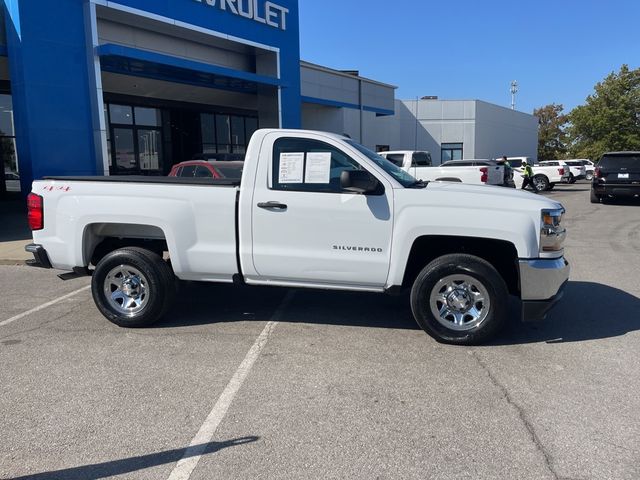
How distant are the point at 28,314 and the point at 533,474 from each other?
222 inches

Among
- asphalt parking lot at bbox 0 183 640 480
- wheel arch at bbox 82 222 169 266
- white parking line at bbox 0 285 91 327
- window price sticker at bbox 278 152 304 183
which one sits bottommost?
asphalt parking lot at bbox 0 183 640 480

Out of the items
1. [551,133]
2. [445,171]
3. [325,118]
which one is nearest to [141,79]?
[445,171]

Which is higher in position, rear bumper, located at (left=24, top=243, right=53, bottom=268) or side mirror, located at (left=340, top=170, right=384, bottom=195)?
side mirror, located at (left=340, top=170, right=384, bottom=195)

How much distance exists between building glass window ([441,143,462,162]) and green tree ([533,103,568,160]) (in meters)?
39.7

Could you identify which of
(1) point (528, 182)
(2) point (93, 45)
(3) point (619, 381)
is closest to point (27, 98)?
(2) point (93, 45)

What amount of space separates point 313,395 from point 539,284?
2.33m

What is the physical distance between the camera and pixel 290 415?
3646mm

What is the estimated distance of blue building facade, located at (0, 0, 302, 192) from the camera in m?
13.8

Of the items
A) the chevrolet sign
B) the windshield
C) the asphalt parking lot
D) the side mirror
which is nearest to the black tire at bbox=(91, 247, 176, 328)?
the asphalt parking lot

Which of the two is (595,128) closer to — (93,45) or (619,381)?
(93,45)

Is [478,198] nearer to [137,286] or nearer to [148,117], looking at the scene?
[137,286]

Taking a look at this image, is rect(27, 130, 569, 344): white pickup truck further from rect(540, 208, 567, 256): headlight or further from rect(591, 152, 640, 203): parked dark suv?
rect(591, 152, 640, 203): parked dark suv

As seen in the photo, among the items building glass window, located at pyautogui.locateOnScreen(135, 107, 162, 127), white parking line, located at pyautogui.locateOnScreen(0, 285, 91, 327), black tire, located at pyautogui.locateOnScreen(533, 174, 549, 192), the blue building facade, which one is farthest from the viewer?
black tire, located at pyautogui.locateOnScreen(533, 174, 549, 192)

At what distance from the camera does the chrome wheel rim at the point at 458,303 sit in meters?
4.92
